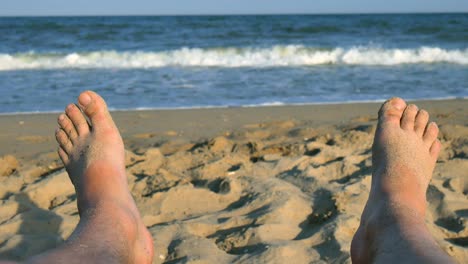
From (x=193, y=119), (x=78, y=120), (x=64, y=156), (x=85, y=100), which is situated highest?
(x=85, y=100)

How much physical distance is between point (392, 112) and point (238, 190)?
788 mm

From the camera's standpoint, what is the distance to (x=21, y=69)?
991 cm

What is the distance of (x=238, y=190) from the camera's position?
289 cm

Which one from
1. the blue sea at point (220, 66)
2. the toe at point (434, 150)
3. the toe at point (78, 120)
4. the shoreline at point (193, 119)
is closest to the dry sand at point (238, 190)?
the shoreline at point (193, 119)

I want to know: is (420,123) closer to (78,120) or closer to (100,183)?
(100,183)

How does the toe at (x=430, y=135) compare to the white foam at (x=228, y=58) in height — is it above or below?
above

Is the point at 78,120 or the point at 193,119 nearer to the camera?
the point at 78,120

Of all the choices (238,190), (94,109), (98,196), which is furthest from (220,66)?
(98,196)

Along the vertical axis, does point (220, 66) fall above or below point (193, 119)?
below

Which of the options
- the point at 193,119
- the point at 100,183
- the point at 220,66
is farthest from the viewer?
the point at 220,66

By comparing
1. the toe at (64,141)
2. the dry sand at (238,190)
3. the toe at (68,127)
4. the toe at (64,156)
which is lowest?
the dry sand at (238,190)

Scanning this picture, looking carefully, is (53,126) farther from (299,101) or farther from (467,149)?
(467,149)

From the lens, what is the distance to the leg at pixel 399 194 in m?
1.66

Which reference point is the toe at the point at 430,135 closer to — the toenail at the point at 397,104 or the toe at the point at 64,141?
the toenail at the point at 397,104
